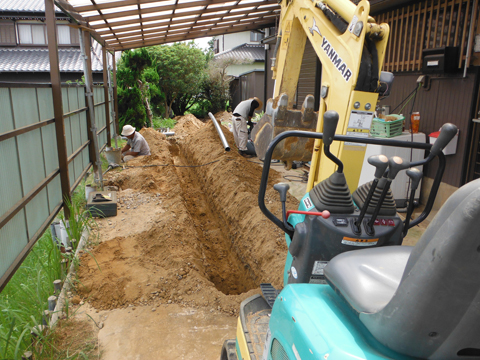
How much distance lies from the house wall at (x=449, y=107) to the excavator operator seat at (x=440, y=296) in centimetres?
520

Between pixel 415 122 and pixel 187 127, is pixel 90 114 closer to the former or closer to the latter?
pixel 415 122

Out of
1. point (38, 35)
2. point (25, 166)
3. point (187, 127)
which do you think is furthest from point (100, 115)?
point (38, 35)

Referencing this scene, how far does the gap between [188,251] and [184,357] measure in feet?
7.55

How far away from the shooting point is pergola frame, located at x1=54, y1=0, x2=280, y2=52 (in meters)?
6.57

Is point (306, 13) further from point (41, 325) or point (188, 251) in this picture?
point (41, 325)

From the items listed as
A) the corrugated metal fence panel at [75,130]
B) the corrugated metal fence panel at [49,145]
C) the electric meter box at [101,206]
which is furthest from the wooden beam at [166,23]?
the electric meter box at [101,206]

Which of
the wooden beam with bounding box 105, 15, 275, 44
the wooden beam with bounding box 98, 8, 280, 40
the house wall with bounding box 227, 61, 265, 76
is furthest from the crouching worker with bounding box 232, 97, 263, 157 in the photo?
the house wall with bounding box 227, 61, 265, 76

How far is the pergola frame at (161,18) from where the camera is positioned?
657 cm

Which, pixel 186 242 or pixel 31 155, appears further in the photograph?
pixel 186 242

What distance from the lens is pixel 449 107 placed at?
5.83m

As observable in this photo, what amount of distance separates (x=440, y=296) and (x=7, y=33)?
2108 cm

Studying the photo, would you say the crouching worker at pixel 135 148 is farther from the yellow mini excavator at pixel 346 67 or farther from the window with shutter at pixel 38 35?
the window with shutter at pixel 38 35

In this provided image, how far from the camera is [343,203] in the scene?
6.72ft

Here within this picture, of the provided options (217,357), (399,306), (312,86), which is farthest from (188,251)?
(312,86)
